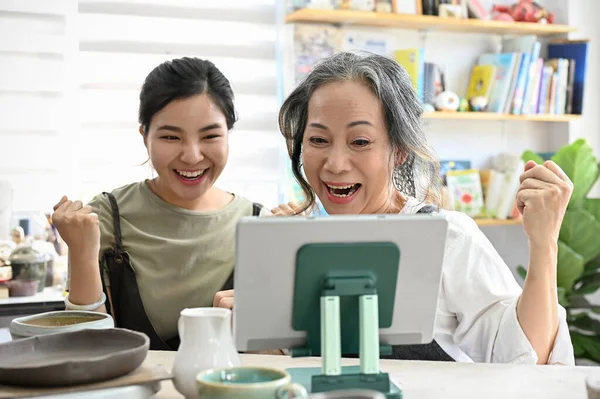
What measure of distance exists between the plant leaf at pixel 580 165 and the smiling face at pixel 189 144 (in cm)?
232

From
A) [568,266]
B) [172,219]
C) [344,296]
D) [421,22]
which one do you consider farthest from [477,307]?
[421,22]

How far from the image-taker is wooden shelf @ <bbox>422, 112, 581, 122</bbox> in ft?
13.6

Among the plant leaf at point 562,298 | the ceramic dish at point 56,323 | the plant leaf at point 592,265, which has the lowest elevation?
the plant leaf at point 562,298

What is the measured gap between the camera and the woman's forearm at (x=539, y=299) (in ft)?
5.42

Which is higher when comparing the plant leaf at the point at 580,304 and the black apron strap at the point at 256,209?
the black apron strap at the point at 256,209

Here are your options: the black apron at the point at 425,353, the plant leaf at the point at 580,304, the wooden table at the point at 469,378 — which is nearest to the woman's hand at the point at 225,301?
the wooden table at the point at 469,378

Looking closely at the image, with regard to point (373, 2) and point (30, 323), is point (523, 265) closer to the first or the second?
point (373, 2)

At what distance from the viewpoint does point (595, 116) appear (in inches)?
185

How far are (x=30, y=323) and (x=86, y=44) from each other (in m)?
2.45

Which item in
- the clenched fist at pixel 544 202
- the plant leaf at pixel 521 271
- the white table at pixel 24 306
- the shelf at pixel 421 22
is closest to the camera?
the clenched fist at pixel 544 202

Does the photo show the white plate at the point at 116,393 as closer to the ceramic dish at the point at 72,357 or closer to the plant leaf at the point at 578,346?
the ceramic dish at the point at 72,357

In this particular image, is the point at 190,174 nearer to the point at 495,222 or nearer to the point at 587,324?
the point at 495,222

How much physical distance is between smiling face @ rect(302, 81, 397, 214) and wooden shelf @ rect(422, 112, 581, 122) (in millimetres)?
2143

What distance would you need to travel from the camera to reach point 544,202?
1.63m
